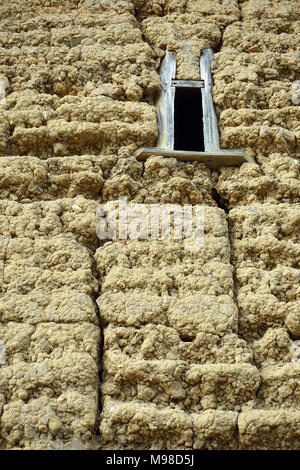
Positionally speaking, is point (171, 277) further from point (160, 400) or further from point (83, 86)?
point (83, 86)

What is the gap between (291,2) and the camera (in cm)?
407

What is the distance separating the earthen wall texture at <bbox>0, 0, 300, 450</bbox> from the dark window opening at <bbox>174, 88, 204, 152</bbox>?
0.41ft

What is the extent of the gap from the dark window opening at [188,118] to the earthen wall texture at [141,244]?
0.12 metres

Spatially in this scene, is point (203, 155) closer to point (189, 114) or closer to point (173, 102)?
point (173, 102)

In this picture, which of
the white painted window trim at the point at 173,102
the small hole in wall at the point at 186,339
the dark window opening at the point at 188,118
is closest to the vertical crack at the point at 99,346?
the small hole in wall at the point at 186,339

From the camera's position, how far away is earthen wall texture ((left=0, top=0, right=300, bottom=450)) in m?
2.71

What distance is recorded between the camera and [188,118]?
4289mm

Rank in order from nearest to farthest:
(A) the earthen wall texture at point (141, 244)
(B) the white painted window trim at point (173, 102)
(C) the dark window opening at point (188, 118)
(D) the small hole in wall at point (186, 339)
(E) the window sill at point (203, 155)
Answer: (A) the earthen wall texture at point (141, 244), (D) the small hole in wall at point (186, 339), (E) the window sill at point (203, 155), (B) the white painted window trim at point (173, 102), (C) the dark window opening at point (188, 118)

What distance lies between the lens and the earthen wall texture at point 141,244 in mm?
2711

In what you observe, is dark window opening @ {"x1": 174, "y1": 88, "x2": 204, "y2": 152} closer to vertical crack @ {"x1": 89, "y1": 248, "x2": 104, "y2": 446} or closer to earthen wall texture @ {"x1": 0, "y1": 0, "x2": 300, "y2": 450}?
earthen wall texture @ {"x1": 0, "y1": 0, "x2": 300, "y2": 450}

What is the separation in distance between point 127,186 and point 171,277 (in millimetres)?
559

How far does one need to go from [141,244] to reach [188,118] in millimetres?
1425

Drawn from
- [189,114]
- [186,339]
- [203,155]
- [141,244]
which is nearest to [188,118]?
[189,114]

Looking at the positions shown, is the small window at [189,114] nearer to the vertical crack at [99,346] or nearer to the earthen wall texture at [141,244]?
the earthen wall texture at [141,244]
